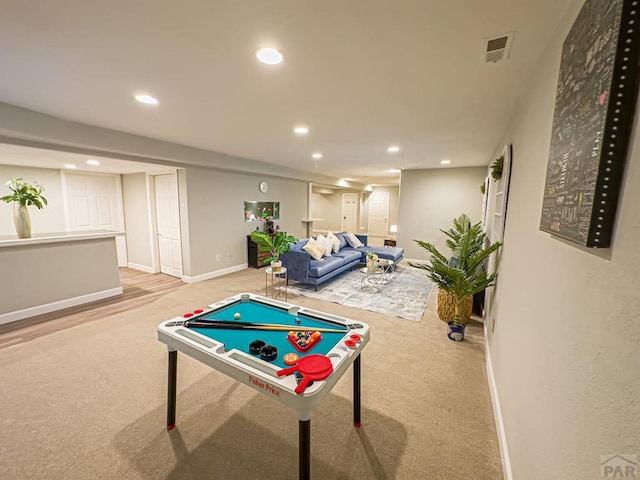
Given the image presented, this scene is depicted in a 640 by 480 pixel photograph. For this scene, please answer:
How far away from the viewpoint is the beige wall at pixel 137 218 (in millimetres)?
5580

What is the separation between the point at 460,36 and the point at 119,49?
1.97m

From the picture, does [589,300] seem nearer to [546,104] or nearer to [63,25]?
[546,104]

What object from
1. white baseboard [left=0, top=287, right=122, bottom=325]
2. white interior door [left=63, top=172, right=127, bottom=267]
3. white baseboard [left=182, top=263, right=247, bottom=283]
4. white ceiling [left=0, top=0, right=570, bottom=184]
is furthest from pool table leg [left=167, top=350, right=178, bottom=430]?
white interior door [left=63, top=172, right=127, bottom=267]

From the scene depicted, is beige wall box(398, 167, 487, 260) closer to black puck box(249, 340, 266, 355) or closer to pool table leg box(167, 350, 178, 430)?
black puck box(249, 340, 266, 355)

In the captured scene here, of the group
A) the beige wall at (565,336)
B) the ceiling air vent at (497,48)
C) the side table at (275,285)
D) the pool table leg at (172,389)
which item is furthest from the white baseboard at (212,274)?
the ceiling air vent at (497,48)

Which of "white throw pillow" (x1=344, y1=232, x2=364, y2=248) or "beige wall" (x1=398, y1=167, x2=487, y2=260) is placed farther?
"white throw pillow" (x1=344, y1=232, x2=364, y2=248)

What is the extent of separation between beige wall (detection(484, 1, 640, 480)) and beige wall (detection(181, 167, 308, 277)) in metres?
4.92

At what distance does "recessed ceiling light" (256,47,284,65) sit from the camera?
1.57 m

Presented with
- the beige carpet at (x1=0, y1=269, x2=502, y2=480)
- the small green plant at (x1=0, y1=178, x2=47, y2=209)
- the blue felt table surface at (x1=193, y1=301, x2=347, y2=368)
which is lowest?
the beige carpet at (x1=0, y1=269, x2=502, y2=480)

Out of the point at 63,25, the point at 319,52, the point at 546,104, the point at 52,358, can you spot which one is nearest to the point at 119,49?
the point at 63,25

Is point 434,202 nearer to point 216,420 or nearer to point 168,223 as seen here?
point 168,223

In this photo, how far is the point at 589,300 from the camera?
79cm

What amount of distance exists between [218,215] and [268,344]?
14.5ft

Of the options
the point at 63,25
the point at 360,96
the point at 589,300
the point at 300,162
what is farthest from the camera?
the point at 300,162
